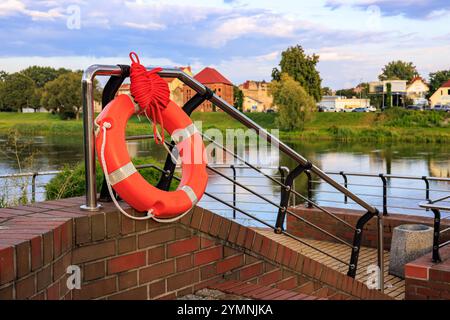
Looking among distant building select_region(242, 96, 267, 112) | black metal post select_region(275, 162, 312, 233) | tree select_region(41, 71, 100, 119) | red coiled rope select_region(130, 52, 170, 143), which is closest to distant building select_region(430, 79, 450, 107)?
distant building select_region(242, 96, 267, 112)

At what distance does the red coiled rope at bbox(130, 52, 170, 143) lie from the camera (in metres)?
2.56

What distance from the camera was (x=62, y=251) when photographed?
2217 millimetres

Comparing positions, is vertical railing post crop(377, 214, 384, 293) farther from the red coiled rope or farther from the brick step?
the red coiled rope

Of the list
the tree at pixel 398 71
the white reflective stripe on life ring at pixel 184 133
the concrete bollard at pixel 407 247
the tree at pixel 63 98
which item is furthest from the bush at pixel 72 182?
the tree at pixel 398 71

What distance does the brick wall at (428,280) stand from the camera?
4.52 m

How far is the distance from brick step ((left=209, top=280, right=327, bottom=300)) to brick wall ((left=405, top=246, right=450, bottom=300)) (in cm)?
204

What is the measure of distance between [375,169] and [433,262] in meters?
20.8

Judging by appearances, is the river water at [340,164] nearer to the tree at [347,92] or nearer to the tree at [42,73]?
the tree at [42,73]

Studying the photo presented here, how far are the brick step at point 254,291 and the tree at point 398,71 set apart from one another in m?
98.4

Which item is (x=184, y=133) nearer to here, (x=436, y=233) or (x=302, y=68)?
(x=436, y=233)

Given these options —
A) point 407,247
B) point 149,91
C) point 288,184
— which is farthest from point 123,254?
point 407,247

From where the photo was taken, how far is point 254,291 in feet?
9.68

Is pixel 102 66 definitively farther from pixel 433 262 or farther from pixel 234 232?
pixel 433 262

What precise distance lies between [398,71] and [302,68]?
43.3m
